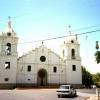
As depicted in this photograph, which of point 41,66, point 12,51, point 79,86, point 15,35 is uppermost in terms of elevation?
point 15,35

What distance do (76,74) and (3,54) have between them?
1764 centimetres

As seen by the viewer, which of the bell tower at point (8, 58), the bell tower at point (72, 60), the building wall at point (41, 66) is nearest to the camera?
the bell tower at point (8, 58)

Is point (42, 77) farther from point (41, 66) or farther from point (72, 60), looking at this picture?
point (72, 60)

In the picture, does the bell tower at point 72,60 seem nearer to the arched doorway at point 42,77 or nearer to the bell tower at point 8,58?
the arched doorway at point 42,77

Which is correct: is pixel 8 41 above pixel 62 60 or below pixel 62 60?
above

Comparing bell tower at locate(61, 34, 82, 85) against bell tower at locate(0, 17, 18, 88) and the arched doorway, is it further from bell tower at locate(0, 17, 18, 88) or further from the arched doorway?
bell tower at locate(0, 17, 18, 88)

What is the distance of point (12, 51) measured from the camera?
1916 inches

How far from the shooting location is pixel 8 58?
48.2 meters

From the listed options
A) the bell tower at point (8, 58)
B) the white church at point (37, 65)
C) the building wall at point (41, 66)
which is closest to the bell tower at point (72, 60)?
the white church at point (37, 65)

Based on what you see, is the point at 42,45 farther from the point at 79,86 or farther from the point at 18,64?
the point at 79,86

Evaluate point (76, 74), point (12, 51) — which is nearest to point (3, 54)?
point (12, 51)

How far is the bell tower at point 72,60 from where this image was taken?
5150 centimetres

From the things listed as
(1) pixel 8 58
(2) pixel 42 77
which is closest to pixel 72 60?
(2) pixel 42 77

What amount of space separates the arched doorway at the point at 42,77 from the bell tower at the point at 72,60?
5252 mm
